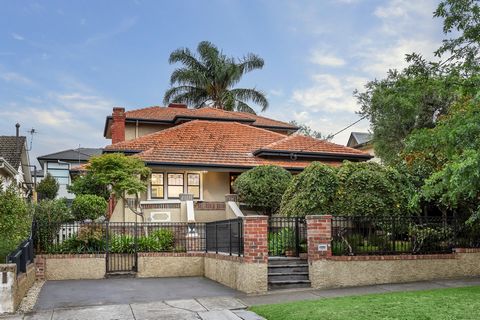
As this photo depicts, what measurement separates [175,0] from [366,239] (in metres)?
10.9

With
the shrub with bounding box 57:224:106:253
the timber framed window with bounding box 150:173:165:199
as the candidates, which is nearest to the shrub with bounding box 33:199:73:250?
the shrub with bounding box 57:224:106:253

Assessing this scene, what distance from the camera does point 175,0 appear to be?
62.0ft

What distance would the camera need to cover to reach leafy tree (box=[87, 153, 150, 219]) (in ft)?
67.3

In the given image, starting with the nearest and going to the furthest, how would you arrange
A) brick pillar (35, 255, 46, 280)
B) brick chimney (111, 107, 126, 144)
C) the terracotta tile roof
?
brick pillar (35, 255, 46, 280), the terracotta tile roof, brick chimney (111, 107, 126, 144)

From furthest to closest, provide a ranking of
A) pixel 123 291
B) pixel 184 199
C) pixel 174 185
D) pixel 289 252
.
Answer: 1. pixel 174 185
2. pixel 184 199
3. pixel 289 252
4. pixel 123 291

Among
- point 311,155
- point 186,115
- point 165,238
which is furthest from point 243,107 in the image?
point 165,238

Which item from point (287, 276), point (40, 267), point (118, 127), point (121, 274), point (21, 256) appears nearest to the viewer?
point (21, 256)

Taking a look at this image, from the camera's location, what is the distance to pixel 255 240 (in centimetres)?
1299

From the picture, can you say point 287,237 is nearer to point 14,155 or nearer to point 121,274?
point 121,274

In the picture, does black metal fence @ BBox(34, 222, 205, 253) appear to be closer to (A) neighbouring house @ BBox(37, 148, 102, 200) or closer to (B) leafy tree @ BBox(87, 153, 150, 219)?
(B) leafy tree @ BBox(87, 153, 150, 219)

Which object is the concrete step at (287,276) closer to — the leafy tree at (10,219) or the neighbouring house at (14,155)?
the leafy tree at (10,219)

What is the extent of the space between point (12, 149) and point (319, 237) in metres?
24.2

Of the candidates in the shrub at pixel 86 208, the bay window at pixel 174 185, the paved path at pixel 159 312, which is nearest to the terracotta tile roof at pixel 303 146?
the bay window at pixel 174 185

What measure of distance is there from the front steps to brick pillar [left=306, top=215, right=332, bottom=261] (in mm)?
521
